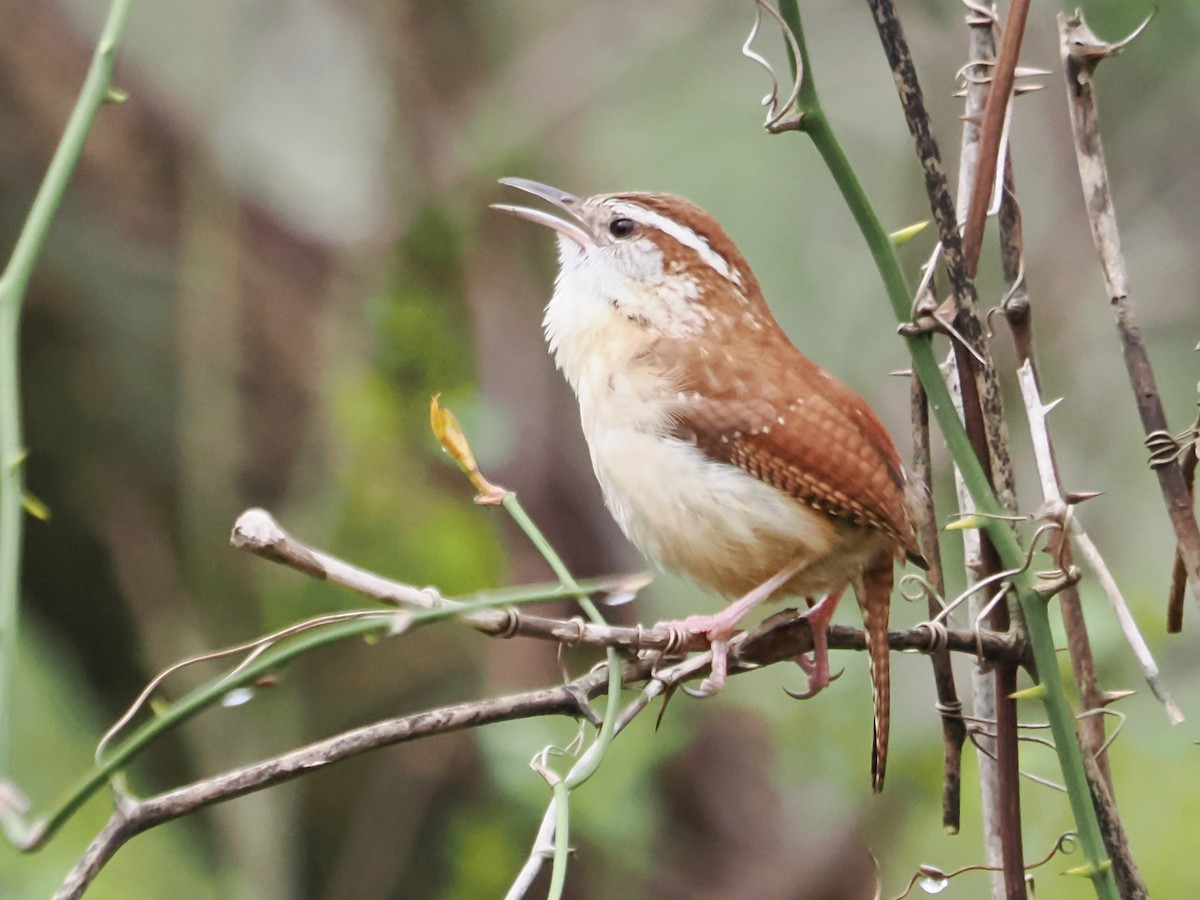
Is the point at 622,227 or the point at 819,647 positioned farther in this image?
the point at 622,227

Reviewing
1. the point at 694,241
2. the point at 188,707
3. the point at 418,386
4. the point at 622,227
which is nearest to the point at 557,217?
the point at 622,227

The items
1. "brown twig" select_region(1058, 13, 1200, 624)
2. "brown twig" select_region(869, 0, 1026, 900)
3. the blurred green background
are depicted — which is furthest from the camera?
the blurred green background

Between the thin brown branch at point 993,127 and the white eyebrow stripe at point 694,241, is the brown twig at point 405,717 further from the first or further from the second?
the white eyebrow stripe at point 694,241

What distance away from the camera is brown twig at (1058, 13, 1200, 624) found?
5.27 ft

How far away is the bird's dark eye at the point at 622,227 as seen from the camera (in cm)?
246

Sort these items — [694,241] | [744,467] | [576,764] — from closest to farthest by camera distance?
[576,764] < [744,467] < [694,241]

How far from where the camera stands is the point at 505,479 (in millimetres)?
3973

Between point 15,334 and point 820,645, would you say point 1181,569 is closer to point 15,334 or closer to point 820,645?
point 820,645

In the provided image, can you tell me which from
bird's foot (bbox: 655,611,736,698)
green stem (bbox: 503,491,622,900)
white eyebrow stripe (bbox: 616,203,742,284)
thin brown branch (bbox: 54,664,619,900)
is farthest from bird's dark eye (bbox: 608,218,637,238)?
thin brown branch (bbox: 54,664,619,900)

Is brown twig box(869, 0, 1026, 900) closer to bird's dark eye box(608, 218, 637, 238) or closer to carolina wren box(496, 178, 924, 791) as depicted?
carolina wren box(496, 178, 924, 791)

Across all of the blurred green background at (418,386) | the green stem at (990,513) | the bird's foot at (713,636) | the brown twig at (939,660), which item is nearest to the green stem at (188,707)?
the green stem at (990,513)

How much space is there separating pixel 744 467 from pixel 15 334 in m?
1.14

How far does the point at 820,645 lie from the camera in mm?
1852

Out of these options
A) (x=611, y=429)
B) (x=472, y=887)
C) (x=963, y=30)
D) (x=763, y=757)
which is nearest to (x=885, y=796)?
(x=763, y=757)
